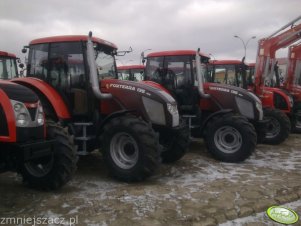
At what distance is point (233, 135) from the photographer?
24.1ft

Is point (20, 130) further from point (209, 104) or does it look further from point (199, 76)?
point (209, 104)

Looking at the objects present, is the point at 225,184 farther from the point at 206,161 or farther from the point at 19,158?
the point at 19,158

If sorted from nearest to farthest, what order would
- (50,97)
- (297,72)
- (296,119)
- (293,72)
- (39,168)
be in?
(39,168), (50,97), (296,119), (293,72), (297,72)

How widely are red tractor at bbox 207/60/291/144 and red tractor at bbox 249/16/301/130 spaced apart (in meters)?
0.58

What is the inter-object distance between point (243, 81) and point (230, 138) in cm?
300

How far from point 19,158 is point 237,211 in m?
2.58

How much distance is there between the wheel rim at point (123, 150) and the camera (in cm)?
557

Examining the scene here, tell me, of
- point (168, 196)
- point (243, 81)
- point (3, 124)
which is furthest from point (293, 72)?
point (3, 124)

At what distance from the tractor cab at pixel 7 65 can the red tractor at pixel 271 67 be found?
719 cm

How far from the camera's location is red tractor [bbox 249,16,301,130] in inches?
415

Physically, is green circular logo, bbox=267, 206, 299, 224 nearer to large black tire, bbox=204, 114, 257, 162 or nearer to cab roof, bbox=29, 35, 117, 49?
large black tire, bbox=204, 114, 257, 162

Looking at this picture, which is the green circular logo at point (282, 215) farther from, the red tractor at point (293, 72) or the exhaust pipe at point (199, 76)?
the red tractor at point (293, 72)

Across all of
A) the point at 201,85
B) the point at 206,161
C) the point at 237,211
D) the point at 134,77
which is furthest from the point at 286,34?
the point at 237,211

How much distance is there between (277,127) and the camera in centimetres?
963
